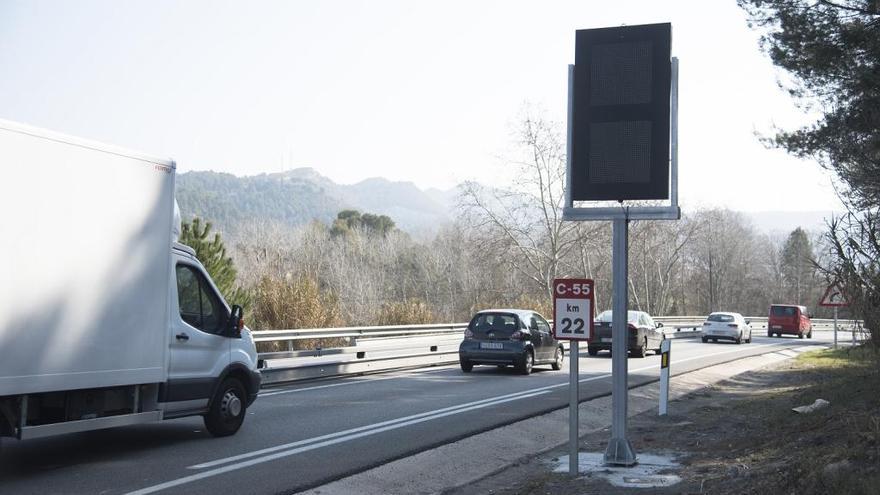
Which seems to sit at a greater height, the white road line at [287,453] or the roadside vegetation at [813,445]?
the roadside vegetation at [813,445]

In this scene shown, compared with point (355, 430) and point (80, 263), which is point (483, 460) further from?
point (80, 263)

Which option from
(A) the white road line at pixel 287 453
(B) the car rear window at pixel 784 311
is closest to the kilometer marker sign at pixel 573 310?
(A) the white road line at pixel 287 453

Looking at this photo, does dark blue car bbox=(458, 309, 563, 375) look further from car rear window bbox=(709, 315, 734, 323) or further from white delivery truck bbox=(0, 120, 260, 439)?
car rear window bbox=(709, 315, 734, 323)

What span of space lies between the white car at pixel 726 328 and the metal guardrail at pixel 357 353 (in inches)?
462

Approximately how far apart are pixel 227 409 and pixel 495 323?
11.0 metres

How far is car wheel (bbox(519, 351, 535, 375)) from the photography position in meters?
21.0

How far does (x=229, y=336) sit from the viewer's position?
11.2 meters

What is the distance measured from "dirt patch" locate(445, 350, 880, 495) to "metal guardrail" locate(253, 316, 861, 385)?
200 centimetres

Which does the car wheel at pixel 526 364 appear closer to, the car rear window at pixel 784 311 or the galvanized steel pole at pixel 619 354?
the galvanized steel pole at pixel 619 354

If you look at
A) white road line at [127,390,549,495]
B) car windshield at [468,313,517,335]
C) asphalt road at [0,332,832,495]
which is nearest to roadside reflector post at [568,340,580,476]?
asphalt road at [0,332,832,495]

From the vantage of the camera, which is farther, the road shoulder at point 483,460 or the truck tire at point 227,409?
the truck tire at point 227,409

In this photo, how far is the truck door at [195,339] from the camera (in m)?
10.2

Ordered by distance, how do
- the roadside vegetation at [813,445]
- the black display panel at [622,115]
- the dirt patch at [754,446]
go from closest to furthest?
the roadside vegetation at [813,445]
the dirt patch at [754,446]
the black display panel at [622,115]

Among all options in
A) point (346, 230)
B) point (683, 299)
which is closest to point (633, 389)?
point (683, 299)
